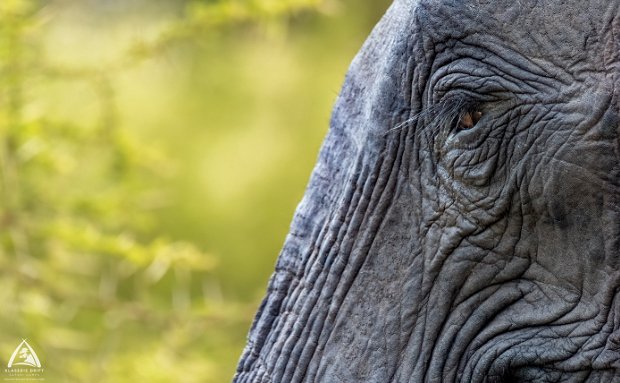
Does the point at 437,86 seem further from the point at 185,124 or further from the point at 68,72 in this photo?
the point at 185,124

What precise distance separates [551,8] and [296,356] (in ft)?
2.36

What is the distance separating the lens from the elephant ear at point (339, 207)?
5.77 ft

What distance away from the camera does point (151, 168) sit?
13.5ft

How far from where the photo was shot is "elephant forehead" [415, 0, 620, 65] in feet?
5.07

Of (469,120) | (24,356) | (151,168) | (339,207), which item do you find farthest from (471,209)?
(151,168)

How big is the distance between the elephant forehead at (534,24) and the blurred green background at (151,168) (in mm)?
772

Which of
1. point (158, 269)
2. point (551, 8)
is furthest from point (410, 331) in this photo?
point (158, 269)

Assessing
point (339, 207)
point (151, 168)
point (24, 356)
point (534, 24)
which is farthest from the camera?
point (151, 168)

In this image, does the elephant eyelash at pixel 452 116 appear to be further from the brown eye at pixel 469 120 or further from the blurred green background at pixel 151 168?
the blurred green background at pixel 151 168

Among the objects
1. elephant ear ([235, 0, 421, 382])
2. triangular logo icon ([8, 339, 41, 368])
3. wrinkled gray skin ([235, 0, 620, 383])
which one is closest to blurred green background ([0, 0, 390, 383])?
triangular logo icon ([8, 339, 41, 368])

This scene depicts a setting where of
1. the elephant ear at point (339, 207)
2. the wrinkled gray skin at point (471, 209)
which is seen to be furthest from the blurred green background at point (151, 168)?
the wrinkled gray skin at point (471, 209)

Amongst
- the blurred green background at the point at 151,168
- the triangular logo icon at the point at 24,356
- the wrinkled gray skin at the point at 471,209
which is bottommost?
the wrinkled gray skin at the point at 471,209

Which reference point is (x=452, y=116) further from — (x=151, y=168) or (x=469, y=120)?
(x=151, y=168)

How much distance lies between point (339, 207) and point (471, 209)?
0.84 feet
